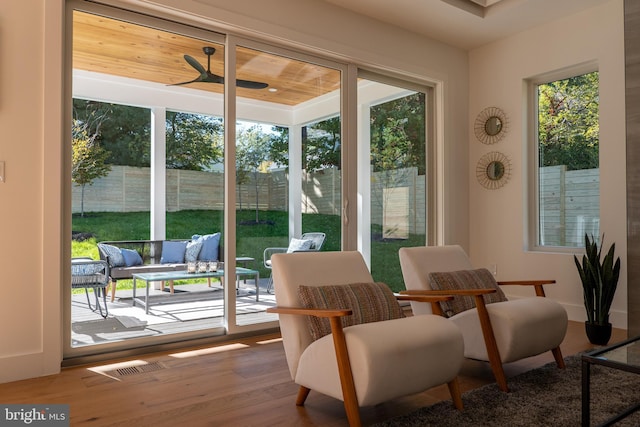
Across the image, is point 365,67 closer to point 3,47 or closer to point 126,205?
point 126,205

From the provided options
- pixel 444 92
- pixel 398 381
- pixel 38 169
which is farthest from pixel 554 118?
pixel 38 169

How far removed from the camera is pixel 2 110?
9.55 feet

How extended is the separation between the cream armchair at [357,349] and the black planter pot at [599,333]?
74.3 inches

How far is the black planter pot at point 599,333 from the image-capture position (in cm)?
370

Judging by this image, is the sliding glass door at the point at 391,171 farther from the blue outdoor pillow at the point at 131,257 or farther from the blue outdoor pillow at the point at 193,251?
the blue outdoor pillow at the point at 131,257

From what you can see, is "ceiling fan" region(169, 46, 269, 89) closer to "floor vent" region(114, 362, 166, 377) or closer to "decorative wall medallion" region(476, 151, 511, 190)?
"floor vent" region(114, 362, 166, 377)

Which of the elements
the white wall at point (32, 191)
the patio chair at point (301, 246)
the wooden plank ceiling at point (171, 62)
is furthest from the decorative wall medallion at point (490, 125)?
the white wall at point (32, 191)

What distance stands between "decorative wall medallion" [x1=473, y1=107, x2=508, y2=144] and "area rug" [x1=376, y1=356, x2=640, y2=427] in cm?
297

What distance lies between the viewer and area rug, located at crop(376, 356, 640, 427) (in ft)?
7.32

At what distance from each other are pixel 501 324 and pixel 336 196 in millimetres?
2246

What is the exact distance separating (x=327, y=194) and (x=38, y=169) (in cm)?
241

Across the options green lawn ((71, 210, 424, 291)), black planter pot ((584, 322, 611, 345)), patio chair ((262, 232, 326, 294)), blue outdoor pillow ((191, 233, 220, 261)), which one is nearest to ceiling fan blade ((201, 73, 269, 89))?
green lawn ((71, 210, 424, 291))

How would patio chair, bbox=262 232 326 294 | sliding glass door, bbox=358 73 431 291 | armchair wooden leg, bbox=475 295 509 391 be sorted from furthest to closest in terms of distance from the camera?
sliding glass door, bbox=358 73 431 291, patio chair, bbox=262 232 326 294, armchair wooden leg, bbox=475 295 509 391

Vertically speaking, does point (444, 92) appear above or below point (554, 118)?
above
